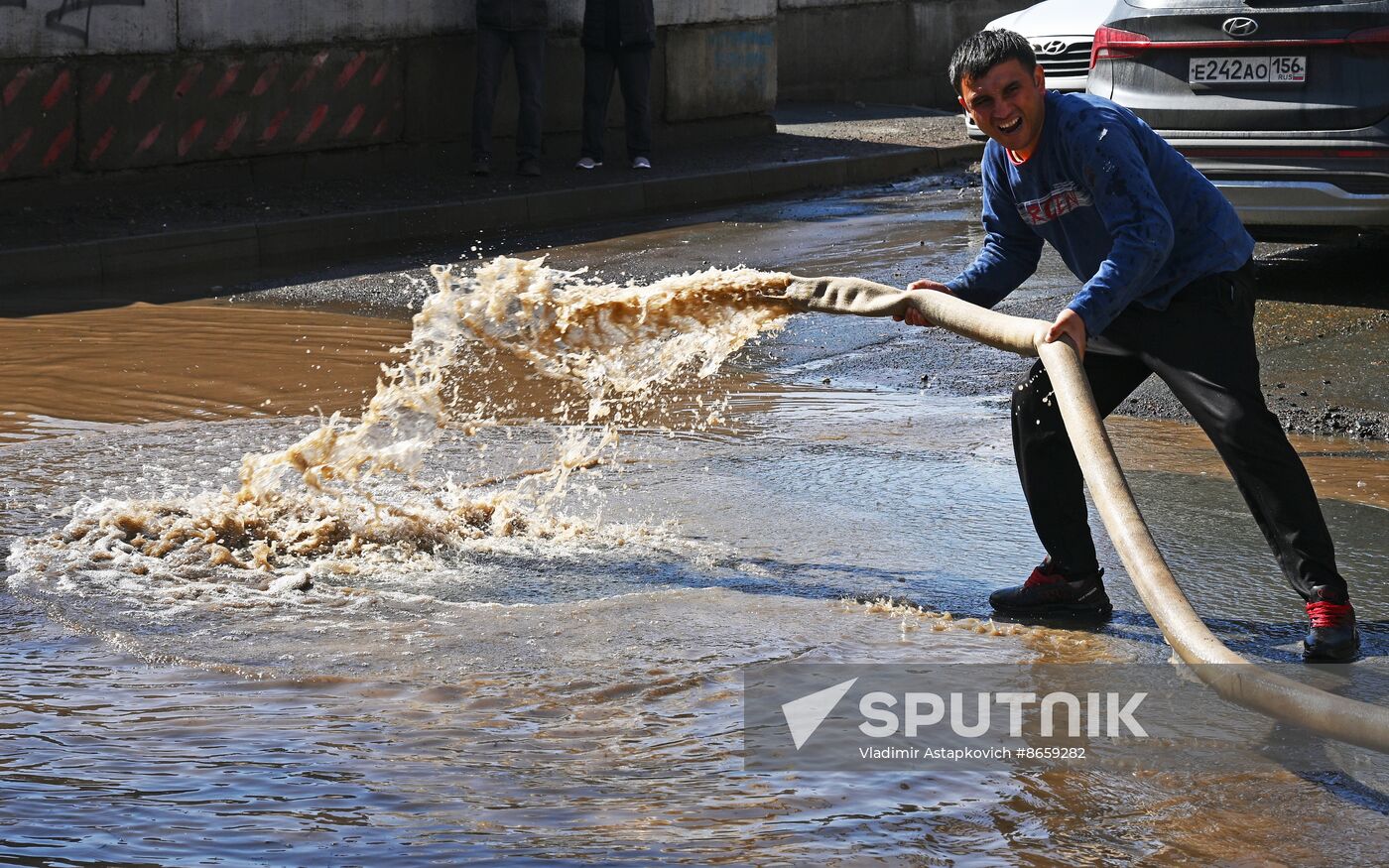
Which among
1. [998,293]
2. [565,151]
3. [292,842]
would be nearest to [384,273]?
[565,151]

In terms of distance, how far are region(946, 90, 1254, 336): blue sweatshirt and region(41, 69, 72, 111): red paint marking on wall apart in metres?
8.96

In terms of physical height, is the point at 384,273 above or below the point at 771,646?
above

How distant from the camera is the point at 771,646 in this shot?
4.03 m

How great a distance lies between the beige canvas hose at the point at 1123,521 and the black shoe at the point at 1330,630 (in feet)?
1.71

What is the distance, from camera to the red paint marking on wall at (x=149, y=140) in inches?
472

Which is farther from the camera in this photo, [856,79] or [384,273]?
[856,79]

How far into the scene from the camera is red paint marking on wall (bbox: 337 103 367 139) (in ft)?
43.0

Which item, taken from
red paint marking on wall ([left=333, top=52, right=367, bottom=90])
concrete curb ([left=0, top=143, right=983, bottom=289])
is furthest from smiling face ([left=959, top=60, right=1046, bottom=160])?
red paint marking on wall ([left=333, top=52, right=367, bottom=90])

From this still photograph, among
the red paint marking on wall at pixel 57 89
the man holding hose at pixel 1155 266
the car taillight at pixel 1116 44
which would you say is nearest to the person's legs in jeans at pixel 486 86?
the red paint marking on wall at pixel 57 89

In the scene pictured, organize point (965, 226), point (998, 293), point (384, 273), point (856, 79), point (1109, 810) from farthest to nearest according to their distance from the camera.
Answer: point (856, 79) < point (965, 226) < point (384, 273) < point (998, 293) < point (1109, 810)

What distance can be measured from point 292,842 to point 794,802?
94 centimetres

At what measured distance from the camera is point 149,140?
1201 centimetres

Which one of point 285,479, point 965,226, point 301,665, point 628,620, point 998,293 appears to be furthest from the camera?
point 965,226

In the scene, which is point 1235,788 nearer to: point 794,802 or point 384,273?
point 794,802
